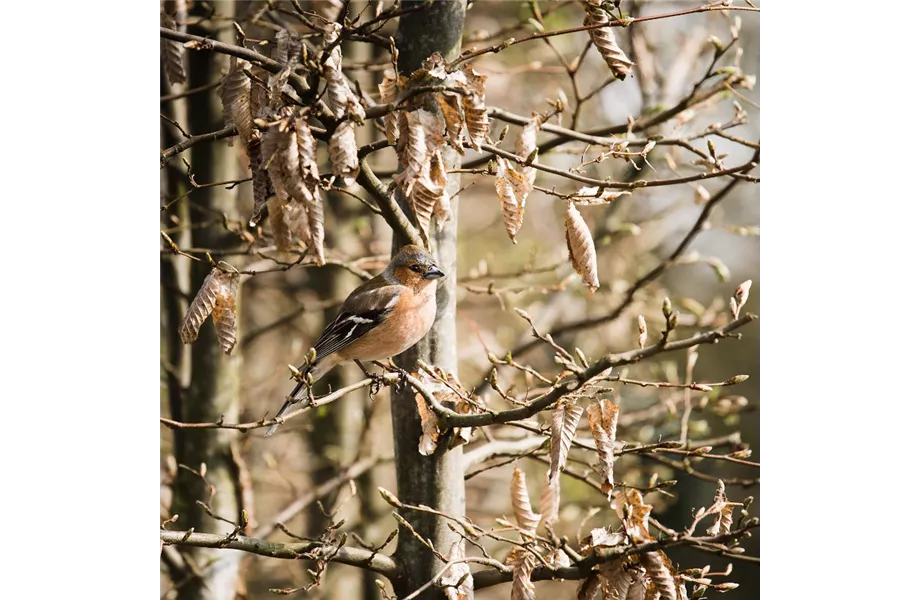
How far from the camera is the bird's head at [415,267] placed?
3.93 m

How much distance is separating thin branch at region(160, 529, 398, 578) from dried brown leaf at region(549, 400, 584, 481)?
1.16m

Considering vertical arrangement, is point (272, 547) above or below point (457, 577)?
above

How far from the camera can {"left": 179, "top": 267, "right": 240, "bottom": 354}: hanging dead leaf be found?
118 inches

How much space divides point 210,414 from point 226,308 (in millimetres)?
2784

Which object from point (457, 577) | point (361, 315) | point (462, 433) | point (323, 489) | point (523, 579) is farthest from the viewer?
point (323, 489)

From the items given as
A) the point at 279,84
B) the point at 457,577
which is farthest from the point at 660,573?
the point at 279,84

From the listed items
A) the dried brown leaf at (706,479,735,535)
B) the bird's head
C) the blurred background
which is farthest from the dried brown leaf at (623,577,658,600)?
the bird's head

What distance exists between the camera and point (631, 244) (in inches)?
371

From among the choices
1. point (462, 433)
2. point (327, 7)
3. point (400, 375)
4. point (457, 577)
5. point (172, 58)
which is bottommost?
point (457, 577)

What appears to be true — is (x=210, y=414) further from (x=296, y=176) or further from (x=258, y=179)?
(x=296, y=176)

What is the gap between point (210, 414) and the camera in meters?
5.59
